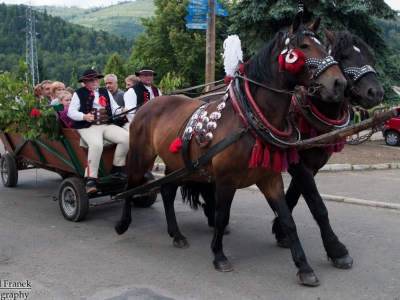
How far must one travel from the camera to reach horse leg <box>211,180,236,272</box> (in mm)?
4562

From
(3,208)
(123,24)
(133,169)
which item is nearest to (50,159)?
(3,208)

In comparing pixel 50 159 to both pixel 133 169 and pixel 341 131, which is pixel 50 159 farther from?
pixel 341 131

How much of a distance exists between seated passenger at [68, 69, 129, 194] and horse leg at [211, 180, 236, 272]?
84.6 inches

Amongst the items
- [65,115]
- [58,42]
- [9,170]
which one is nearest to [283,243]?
[65,115]

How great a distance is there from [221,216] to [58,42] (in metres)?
113

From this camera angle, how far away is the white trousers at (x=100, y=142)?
622 centimetres

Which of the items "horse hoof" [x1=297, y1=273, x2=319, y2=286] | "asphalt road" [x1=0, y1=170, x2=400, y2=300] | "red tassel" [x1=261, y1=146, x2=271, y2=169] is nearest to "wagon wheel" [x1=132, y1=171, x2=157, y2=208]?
"asphalt road" [x1=0, y1=170, x2=400, y2=300]

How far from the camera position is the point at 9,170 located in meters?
8.48

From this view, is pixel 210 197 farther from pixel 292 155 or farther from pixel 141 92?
pixel 141 92

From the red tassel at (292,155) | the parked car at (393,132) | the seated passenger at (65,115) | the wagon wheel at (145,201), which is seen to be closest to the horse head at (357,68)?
the red tassel at (292,155)

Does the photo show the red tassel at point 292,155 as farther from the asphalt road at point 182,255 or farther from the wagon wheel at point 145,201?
the wagon wheel at point 145,201

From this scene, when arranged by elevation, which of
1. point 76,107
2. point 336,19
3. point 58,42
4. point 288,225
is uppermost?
point 336,19

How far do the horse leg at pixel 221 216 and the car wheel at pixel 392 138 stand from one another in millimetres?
12838

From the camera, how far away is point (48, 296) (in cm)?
406
